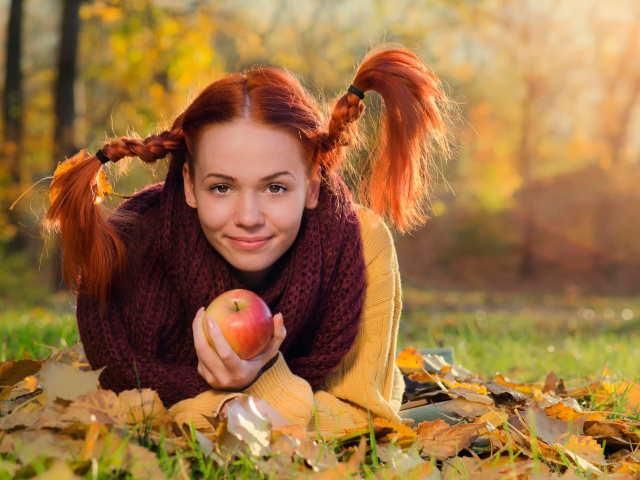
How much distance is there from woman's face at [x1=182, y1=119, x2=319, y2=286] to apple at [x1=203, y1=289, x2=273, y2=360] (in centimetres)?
21

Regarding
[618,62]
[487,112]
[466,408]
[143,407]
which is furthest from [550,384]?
[487,112]

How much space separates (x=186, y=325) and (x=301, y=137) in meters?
0.86

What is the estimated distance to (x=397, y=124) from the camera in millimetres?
2412

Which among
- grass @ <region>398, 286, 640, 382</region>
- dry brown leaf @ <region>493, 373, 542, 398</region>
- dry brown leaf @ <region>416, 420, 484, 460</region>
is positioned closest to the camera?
dry brown leaf @ <region>416, 420, 484, 460</region>

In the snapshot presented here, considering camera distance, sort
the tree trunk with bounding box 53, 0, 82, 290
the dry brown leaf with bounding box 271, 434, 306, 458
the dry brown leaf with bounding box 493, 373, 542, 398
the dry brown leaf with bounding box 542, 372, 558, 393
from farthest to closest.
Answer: the tree trunk with bounding box 53, 0, 82, 290, the dry brown leaf with bounding box 542, 372, 558, 393, the dry brown leaf with bounding box 493, 373, 542, 398, the dry brown leaf with bounding box 271, 434, 306, 458

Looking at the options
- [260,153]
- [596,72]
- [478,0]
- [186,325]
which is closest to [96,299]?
[186,325]

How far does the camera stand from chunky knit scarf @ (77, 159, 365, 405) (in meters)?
2.40

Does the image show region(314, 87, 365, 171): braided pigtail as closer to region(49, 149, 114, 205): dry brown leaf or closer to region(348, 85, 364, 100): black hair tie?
region(348, 85, 364, 100): black hair tie

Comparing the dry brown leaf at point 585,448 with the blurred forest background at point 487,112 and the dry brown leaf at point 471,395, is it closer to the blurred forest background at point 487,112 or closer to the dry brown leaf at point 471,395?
the dry brown leaf at point 471,395

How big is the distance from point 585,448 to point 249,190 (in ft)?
4.65

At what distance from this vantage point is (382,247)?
2.72 metres

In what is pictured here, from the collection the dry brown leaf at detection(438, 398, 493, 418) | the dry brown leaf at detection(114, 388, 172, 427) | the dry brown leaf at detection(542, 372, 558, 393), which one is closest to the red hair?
the dry brown leaf at detection(114, 388, 172, 427)

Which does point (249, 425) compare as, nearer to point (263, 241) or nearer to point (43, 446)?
point (43, 446)

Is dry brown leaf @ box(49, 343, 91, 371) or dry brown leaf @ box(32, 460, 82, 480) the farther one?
dry brown leaf @ box(49, 343, 91, 371)
